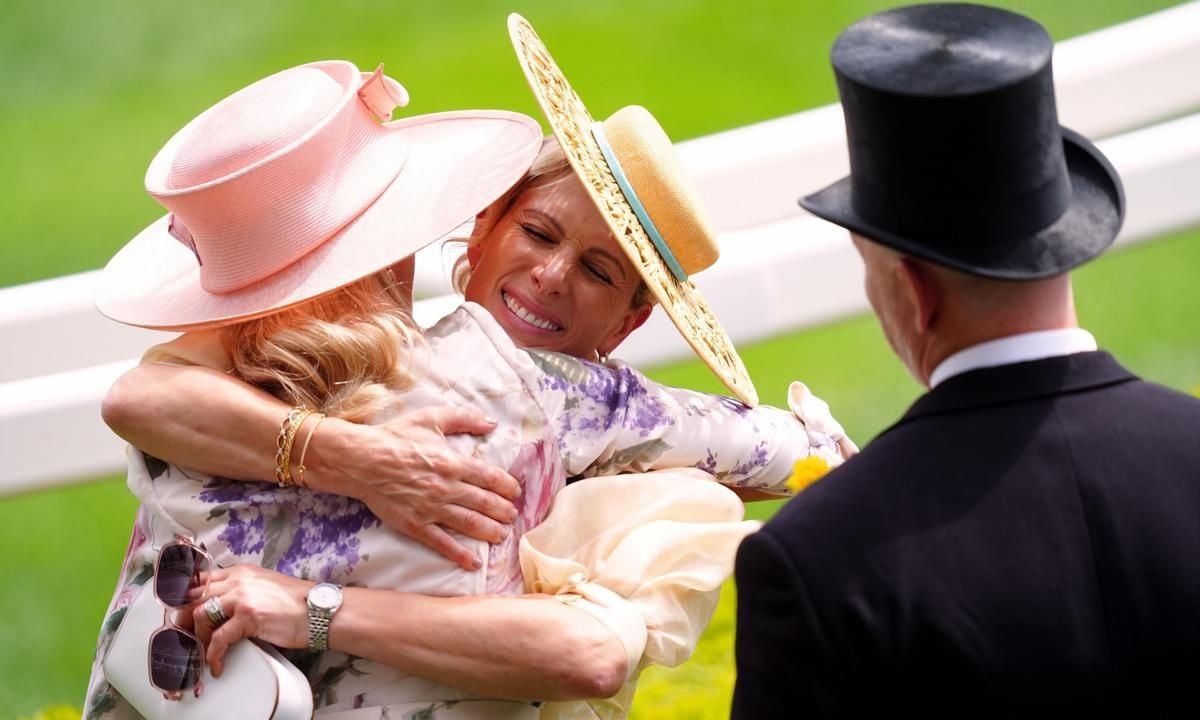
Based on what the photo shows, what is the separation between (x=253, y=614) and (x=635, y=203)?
0.94m

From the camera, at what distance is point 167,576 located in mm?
2359

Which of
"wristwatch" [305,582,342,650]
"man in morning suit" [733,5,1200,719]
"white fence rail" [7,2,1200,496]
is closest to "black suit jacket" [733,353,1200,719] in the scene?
"man in morning suit" [733,5,1200,719]

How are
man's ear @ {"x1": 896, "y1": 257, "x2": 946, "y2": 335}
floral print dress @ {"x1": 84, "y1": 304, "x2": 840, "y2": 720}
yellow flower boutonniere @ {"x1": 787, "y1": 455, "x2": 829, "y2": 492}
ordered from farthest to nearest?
1. yellow flower boutonniere @ {"x1": 787, "y1": 455, "x2": 829, "y2": 492}
2. floral print dress @ {"x1": 84, "y1": 304, "x2": 840, "y2": 720}
3. man's ear @ {"x1": 896, "y1": 257, "x2": 946, "y2": 335}

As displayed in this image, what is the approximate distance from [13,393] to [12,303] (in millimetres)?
428

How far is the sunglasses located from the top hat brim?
1026 millimetres

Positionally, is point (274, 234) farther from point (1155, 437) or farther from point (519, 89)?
point (519, 89)

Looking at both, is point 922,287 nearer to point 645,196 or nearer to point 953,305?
point 953,305

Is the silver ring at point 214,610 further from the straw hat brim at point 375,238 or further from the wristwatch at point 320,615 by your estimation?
the straw hat brim at point 375,238

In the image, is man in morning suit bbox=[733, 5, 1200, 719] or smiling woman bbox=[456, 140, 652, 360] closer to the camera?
man in morning suit bbox=[733, 5, 1200, 719]

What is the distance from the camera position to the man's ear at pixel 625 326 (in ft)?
9.59

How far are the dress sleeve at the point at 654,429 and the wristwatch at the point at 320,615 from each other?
0.43m

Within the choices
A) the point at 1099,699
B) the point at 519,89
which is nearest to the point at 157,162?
the point at 1099,699

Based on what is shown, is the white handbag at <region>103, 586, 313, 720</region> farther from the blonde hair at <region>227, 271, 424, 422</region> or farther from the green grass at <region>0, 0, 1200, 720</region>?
the green grass at <region>0, 0, 1200, 720</region>

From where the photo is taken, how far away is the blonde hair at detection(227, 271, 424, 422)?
8.14 feet
